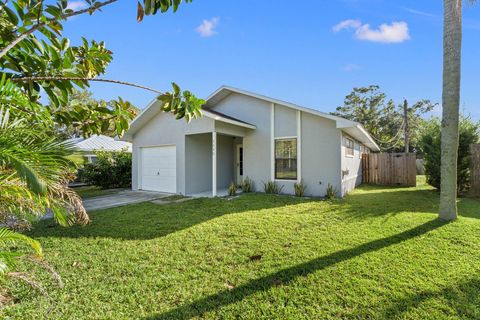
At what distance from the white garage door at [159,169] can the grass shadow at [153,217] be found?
2524 mm

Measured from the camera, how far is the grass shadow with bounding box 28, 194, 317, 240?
5.56m

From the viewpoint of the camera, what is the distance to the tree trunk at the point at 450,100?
233 inches

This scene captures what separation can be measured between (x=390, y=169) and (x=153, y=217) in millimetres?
14521

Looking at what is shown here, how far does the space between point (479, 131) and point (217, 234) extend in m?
12.9

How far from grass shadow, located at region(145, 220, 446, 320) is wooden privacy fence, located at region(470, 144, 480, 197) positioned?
7.88 metres

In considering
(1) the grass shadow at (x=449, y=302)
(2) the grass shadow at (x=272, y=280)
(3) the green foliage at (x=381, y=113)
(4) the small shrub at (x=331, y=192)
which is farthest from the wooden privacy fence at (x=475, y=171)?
(3) the green foliage at (x=381, y=113)

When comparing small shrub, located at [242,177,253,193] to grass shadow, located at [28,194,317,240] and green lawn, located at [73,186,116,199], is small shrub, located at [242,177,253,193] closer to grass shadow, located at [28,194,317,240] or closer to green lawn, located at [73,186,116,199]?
grass shadow, located at [28,194,317,240]

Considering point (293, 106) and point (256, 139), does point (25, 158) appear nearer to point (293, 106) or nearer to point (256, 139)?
point (293, 106)

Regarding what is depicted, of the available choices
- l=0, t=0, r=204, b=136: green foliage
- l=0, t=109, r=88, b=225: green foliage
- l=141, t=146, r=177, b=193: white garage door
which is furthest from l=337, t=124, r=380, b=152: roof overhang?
l=0, t=109, r=88, b=225: green foliage

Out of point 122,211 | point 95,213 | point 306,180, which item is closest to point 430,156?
point 306,180

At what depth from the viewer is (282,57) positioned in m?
14.7

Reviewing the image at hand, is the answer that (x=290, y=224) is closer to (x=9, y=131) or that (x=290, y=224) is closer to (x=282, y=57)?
(x=9, y=131)

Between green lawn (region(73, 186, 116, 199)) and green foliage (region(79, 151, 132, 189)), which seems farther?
Answer: green foliage (region(79, 151, 132, 189))

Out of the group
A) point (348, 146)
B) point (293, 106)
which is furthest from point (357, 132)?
point (293, 106)
